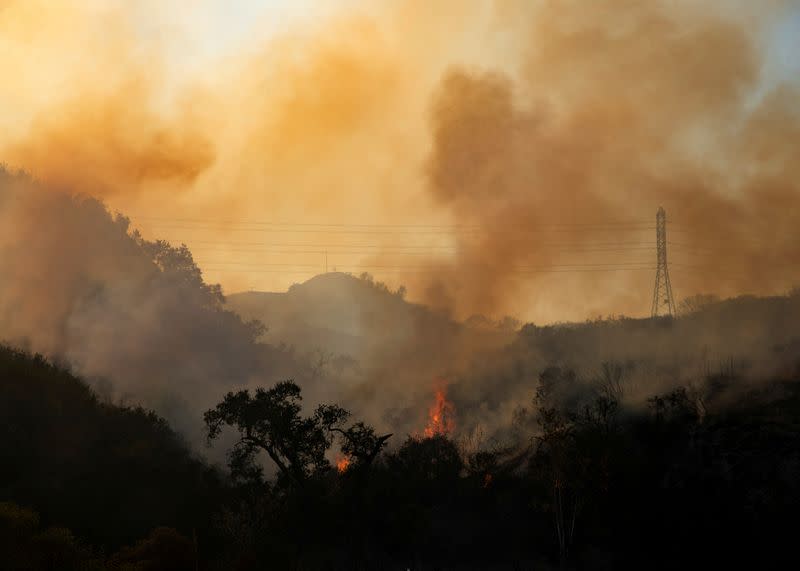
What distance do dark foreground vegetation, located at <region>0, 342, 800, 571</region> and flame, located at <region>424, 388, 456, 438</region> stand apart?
2832 cm

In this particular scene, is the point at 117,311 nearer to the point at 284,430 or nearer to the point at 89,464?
the point at 89,464

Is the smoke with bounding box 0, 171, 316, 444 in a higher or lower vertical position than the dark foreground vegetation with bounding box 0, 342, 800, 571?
higher

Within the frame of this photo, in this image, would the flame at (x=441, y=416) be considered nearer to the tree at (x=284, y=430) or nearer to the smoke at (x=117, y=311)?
→ the smoke at (x=117, y=311)

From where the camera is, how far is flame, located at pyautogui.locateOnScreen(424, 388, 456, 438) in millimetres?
129500

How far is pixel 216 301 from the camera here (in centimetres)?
15262

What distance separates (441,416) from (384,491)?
58017mm

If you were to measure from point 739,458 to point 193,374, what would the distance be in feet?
236

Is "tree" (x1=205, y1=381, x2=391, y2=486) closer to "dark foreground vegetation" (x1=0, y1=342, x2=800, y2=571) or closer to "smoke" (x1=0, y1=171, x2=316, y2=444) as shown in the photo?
"dark foreground vegetation" (x1=0, y1=342, x2=800, y2=571)

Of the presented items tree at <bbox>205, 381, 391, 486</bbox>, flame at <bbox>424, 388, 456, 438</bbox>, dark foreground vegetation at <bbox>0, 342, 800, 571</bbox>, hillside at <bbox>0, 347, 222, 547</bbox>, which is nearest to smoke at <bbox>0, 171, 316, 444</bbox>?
hillside at <bbox>0, 347, 222, 547</bbox>

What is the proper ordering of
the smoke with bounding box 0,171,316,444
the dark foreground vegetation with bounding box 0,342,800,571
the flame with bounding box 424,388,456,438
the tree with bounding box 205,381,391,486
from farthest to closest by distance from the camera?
1. the flame with bounding box 424,388,456,438
2. the smoke with bounding box 0,171,316,444
3. the tree with bounding box 205,381,391,486
4. the dark foreground vegetation with bounding box 0,342,800,571

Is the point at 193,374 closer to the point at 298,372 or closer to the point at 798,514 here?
the point at 298,372

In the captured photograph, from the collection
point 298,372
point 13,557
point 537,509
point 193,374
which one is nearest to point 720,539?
point 537,509

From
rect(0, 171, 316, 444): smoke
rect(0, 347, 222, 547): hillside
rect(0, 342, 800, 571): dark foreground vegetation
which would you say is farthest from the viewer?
rect(0, 171, 316, 444): smoke

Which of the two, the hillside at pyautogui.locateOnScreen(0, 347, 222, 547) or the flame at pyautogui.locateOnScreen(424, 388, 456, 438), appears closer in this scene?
the hillside at pyautogui.locateOnScreen(0, 347, 222, 547)
